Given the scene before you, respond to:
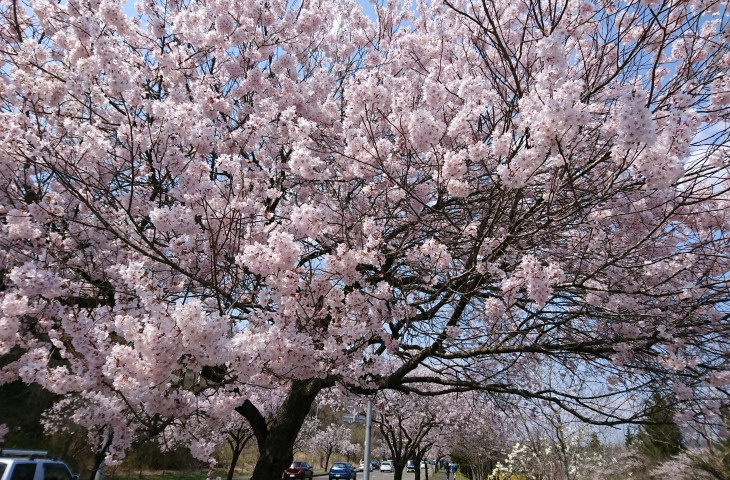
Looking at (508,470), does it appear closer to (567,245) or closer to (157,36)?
(567,245)

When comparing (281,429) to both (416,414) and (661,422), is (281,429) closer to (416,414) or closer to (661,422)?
(661,422)

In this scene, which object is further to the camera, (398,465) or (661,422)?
(398,465)

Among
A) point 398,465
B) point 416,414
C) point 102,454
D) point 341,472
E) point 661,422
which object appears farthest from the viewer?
point 341,472

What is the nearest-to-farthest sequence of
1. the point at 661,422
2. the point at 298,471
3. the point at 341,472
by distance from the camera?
1. the point at 661,422
2. the point at 298,471
3. the point at 341,472

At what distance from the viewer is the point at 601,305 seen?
428 cm

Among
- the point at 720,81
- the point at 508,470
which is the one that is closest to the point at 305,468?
the point at 508,470

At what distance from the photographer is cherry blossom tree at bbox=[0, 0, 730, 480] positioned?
3.41 metres

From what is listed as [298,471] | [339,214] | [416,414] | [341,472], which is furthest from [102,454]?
[341,472]

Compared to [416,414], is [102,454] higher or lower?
lower

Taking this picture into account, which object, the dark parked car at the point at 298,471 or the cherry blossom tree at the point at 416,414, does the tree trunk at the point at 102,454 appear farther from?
the dark parked car at the point at 298,471

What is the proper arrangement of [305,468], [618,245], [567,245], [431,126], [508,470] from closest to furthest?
[431,126] < [618,245] < [567,245] < [508,470] < [305,468]

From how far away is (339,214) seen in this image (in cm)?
498

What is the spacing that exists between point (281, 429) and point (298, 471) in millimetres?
18588

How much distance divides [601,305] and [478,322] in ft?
4.98
